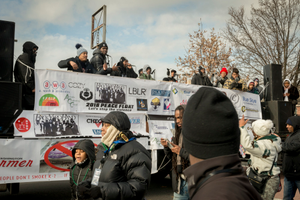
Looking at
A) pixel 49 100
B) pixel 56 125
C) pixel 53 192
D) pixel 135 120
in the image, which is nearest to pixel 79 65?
pixel 49 100

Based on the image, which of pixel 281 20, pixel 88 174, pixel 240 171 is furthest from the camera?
pixel 281 20

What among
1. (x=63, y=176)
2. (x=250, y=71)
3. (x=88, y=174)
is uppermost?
(x=250, y=71)

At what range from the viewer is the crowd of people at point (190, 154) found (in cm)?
115

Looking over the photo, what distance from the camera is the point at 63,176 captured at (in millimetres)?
5465

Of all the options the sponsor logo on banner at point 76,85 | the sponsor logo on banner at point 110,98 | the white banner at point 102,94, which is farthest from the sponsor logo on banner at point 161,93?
the sponsor logo on banner at point 76,85

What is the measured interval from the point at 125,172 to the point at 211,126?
1.84 metres

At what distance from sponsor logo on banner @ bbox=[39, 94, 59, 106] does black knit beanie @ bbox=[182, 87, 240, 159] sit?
15.8ft

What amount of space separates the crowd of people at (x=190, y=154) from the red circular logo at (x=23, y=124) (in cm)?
22

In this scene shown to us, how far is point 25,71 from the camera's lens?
18.0 ft

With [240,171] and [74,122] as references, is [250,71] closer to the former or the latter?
[74,122]

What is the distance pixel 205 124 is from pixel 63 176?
16.0 feet

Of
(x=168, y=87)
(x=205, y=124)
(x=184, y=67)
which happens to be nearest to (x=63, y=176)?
(x=168, y=87)

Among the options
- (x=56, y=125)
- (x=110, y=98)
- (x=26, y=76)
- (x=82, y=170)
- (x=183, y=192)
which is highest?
(x=26, y=76)

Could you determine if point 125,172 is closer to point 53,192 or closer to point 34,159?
point 34,159
